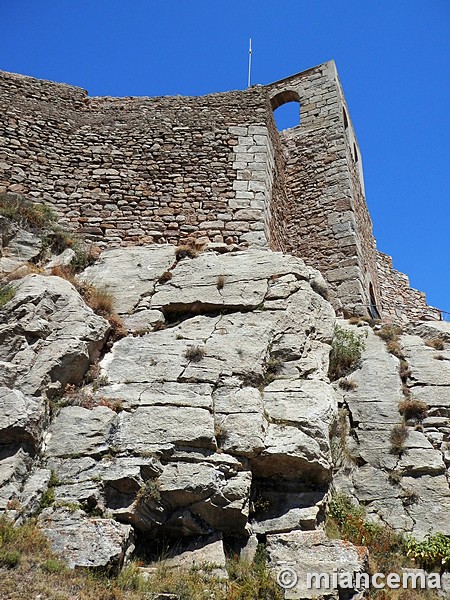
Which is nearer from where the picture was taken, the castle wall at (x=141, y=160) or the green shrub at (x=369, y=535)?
the green shrub at (x=369, y=535)

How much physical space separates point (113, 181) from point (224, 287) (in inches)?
167

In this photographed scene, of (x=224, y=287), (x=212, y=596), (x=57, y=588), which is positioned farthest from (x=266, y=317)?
(x=57, y=588)

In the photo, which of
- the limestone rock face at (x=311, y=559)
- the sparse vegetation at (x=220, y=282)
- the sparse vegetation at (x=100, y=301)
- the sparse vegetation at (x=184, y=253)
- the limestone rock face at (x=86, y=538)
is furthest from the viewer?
the sparse vegetation at (x=184, y=253)

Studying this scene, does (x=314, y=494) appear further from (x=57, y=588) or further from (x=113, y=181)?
(x=113, y=181)

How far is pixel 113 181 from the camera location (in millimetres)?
11906

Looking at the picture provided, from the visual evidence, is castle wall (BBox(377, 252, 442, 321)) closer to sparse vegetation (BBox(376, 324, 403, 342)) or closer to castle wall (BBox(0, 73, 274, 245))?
castle wall (BBox(0, 73, 274, 245))

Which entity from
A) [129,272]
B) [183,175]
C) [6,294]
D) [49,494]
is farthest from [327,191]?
[49,494]

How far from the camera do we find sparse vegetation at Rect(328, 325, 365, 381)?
903 cm

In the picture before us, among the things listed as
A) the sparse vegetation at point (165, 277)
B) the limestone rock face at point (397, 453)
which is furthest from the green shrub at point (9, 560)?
the sparse vegetation at point (165, 277)

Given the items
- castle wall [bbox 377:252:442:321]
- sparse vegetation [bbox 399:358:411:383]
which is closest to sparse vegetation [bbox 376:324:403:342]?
sparse vegetation [bbox 399:358:411:383]

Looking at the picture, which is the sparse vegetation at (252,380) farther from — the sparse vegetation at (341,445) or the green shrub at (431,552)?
the green shrub at (431,552)

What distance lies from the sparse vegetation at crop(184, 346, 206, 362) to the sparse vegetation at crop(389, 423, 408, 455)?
2.84 meters

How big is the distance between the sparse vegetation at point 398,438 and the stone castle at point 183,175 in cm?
419

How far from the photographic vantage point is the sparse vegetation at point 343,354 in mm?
9031
